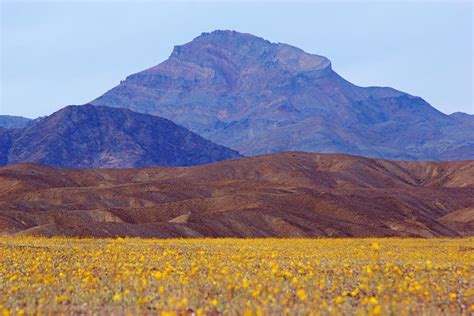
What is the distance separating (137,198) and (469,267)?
2356 inches

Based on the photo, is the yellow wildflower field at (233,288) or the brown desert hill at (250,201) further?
the brown desert hill at (250,201)

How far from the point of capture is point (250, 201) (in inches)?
2608

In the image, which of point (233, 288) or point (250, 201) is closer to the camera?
point (233, 288)

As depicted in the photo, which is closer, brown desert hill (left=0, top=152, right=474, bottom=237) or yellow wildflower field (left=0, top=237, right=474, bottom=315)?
yellow wildflower field (left=0, top=237, right=474, bottom=315)

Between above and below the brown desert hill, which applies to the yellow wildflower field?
above

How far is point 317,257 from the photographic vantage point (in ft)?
79.4

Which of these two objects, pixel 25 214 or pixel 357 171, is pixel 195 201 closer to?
pixel 25 214

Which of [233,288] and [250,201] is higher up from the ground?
[233,288]

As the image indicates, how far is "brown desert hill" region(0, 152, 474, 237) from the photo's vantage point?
5341 cm

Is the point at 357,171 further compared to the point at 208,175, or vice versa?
the point at 357,171

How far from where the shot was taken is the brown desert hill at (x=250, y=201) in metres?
53.4

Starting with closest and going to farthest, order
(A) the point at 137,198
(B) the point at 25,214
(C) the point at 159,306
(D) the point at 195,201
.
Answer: (C) the point at 159,306, (B) the point at 25,214, (D) the point at 195,201, (A) the point at 137,198

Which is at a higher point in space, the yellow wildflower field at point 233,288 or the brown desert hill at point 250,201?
the yellow wildflower field at point 233,288

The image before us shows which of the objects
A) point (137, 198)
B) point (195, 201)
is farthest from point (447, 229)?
point (137, 198)
